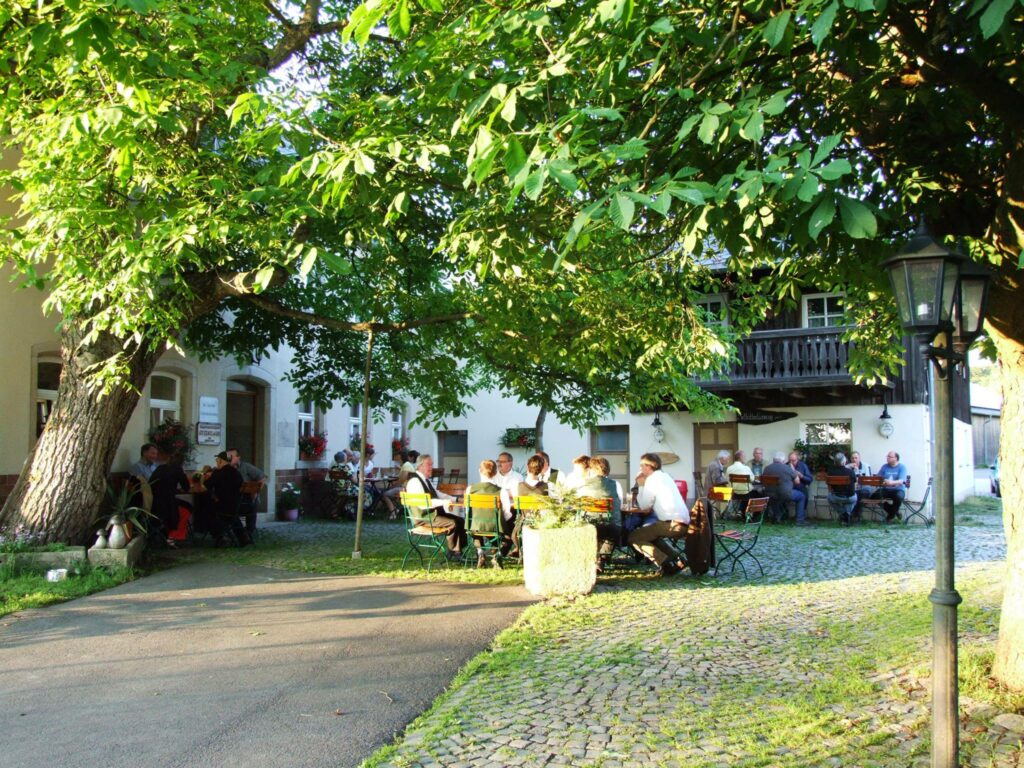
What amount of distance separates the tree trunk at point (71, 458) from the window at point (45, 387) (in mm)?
2087

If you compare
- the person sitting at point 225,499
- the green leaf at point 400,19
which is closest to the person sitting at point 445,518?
the person sitting at point 225,499

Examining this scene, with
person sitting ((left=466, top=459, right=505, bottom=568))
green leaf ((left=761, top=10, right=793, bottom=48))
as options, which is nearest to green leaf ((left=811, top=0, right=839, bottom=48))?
green leaf ((left=761, top=10, right=793, bottom=48))

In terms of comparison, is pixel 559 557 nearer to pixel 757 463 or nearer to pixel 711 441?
pixel 757 463

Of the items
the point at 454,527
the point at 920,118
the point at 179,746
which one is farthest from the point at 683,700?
the point at 454,527

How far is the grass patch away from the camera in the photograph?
728cm

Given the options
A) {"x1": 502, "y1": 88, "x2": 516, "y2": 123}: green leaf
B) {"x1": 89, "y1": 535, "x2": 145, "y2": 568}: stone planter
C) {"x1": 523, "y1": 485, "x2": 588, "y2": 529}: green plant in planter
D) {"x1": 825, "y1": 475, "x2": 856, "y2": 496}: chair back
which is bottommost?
{"x1": 89, "y1": 535, "x2": 145, "y2": 568}: stone planter

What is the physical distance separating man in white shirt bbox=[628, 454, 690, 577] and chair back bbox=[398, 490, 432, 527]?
236 centimetres

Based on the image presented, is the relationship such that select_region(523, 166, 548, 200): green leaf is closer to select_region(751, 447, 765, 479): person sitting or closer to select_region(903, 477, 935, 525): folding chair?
select_region(903, 477, 935, 525): folding chair

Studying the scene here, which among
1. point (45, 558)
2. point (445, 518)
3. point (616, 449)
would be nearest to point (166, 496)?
point (45, 558)

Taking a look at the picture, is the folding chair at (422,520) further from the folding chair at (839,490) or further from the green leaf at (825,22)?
the folding chair at (839,490)

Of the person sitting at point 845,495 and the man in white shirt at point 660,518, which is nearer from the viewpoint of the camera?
the man in white shirt at point 660,518

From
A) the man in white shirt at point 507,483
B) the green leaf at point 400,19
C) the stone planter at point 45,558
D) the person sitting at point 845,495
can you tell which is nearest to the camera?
the green leaf at point 400,19

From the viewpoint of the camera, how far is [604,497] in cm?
879

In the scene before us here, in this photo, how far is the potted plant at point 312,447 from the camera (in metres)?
18.2
